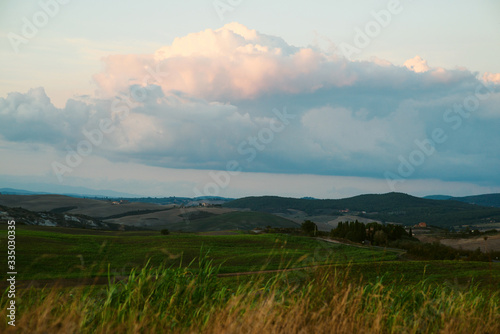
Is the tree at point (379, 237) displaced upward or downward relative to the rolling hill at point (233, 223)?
upward

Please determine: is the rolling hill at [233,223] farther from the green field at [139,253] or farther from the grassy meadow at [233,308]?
the grassy meadow at [233,308]

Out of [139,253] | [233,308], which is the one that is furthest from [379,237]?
[233,308]

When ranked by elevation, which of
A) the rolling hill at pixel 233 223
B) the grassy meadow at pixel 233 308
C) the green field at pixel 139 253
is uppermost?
the grassy meadow at pixel 233 308

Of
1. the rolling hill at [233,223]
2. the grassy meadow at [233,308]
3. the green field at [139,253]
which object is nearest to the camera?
the grassy meadow at [233,308]

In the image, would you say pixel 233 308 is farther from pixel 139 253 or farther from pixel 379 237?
pixel 379 237

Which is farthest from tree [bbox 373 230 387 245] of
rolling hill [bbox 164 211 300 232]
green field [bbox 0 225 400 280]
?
rolling hill [bbox 164 211 300 232]

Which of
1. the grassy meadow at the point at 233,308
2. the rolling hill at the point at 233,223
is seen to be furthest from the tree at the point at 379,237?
the rolling hill at the point at 233,223

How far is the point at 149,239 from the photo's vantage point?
163 feet

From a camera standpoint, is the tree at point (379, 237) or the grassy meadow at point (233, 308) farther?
the tree at point (379, 237)

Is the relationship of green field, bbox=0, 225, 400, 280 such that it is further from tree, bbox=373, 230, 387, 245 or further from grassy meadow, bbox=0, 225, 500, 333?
grassy meadow, bbox=0, 225, 500, 333

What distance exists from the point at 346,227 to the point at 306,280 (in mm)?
56648

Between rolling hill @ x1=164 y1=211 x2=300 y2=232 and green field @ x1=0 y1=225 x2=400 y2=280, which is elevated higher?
green field @ x1=0 y1=225 x2=400 y2=280

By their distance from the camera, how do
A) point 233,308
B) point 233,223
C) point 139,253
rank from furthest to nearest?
point 233,223 → point 139,253 → point 233,308

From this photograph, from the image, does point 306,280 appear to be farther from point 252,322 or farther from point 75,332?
point 75,332
